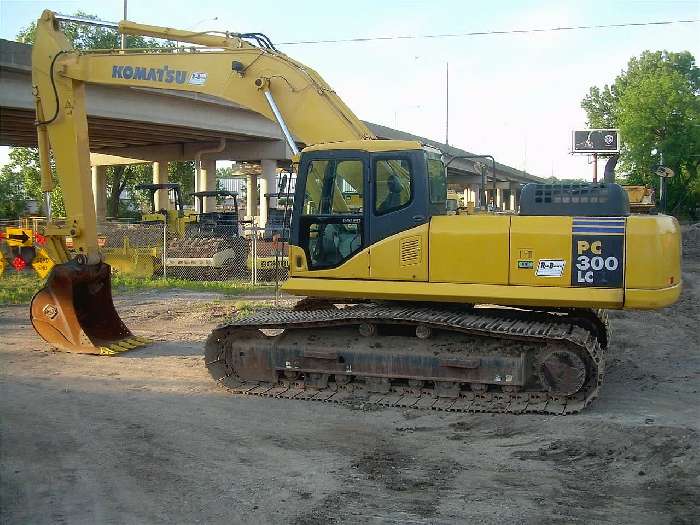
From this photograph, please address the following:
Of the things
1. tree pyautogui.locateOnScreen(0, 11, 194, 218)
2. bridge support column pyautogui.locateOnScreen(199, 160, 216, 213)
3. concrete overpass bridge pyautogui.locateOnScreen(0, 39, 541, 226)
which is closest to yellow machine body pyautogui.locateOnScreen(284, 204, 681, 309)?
concrete overpass bridge pyautogui.locateOnScreen(0, 39, 541, 226)

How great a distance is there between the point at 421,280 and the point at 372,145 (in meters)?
1.59

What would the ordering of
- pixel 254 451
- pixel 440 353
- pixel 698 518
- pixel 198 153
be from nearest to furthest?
1. pixel 698 518
2. pixel 254 451
3. pixel 440 353
4. pixel 198 153

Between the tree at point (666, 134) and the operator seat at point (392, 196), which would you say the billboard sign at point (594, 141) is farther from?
the tree at point (666, 134)

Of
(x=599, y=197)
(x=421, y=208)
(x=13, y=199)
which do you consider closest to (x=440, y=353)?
(x=421, y=208)

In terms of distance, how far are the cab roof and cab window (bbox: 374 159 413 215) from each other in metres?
0.14

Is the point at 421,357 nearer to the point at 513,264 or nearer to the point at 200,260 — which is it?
the point at 513,264

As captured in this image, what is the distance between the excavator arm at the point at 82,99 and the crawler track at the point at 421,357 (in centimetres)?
269

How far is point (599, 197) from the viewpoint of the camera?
7477 mm

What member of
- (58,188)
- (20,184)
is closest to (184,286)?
(58,188)

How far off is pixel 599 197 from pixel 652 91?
4816 centimetres

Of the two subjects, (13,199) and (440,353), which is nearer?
(440,353)

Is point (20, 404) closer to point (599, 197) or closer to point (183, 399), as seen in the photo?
point (183, 399)

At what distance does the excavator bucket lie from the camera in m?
9.87

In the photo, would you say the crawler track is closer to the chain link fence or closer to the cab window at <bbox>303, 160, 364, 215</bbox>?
the cab window at <bbox>303, 160, 364, 215</bbox>
